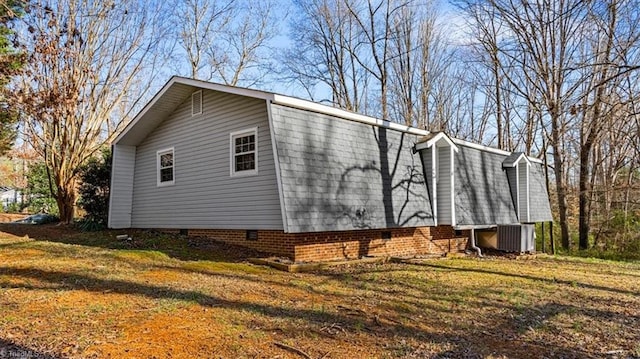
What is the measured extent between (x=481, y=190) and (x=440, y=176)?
2.49 metres

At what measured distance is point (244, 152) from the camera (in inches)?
391

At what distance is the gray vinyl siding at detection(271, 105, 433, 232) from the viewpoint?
834cm

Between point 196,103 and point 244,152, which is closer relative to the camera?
point 244,152

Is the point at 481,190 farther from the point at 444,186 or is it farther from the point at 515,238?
the point at 444,186

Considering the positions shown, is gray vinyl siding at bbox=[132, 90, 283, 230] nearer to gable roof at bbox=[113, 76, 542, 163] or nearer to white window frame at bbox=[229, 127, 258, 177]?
white window frame at bbox=[229, 127, 258, 177]

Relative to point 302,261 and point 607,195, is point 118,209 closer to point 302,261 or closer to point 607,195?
point 302,261

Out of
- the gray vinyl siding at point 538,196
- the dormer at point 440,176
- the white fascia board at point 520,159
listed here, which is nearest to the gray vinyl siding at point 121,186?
the dormer at point 440,176

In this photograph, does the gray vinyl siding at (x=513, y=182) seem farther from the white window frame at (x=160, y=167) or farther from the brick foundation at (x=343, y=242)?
the white window frame at (x=160, y=167)

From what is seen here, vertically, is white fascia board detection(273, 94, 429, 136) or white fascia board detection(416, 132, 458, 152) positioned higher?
white fascia board detection(273, 94, 429, 136)

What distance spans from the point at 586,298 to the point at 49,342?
775 centimetres

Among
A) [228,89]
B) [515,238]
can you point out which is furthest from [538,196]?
[228,89]

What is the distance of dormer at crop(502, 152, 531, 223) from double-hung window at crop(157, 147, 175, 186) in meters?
11.0

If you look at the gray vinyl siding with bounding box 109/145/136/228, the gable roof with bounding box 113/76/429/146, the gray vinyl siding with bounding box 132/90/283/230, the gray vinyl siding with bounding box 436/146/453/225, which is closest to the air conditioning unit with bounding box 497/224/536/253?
the gray vinyl siding with bounding box 436/146/453/225

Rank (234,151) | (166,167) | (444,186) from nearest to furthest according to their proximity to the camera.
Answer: (234,151) < (444,186) < (166,167)
